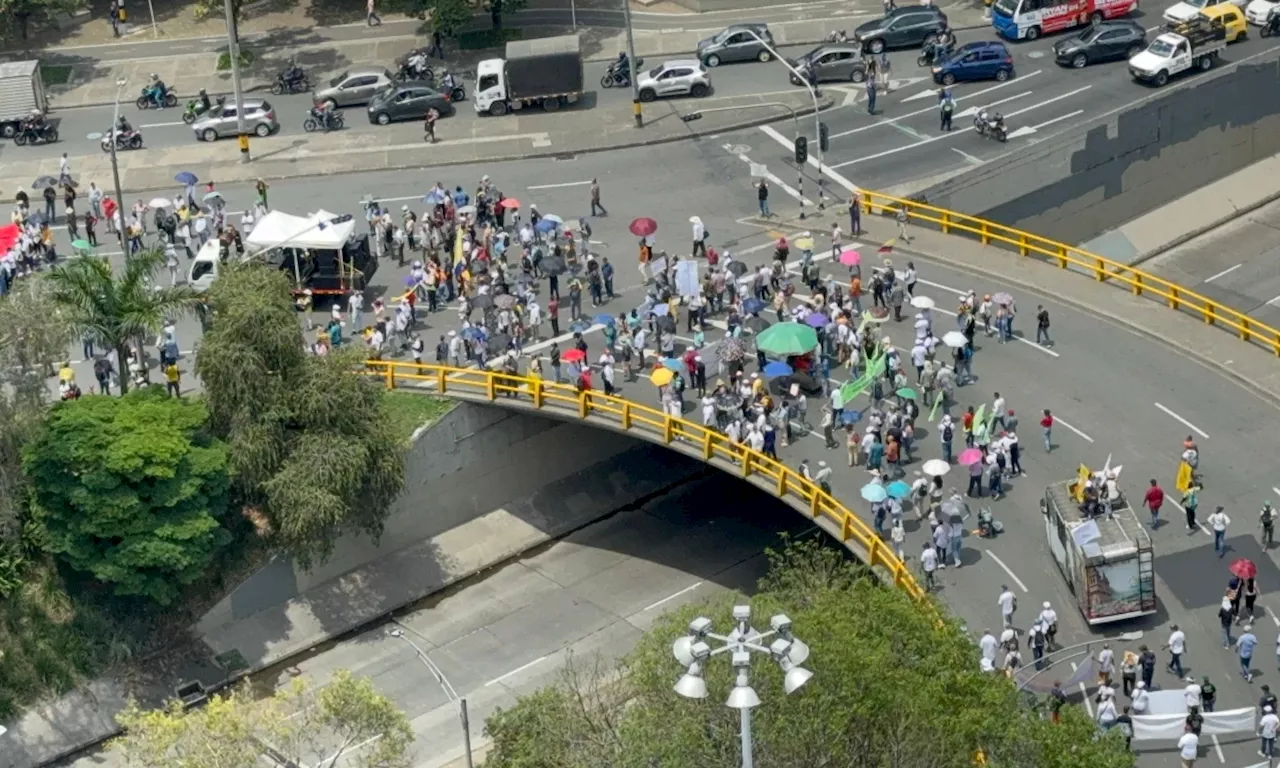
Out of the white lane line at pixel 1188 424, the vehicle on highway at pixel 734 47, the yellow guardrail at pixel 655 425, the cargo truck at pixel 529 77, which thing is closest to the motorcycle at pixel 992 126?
the vehicle on highway at pixel 734 47

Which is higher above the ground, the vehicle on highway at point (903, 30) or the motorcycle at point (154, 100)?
the vehicle on highway at point (903, 30)

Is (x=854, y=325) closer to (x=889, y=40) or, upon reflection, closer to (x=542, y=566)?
(x=542, y=566)

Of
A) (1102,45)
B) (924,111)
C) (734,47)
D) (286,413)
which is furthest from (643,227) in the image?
(1102,45)

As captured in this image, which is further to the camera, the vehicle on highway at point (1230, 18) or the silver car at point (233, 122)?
the vehicle on highway at point (1230, 18)

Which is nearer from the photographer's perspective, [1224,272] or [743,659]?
[743,659]

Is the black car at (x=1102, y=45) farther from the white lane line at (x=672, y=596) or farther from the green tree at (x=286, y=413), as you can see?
the green tree at (x=286, y=413)

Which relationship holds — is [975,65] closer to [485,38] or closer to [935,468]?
[485,38]

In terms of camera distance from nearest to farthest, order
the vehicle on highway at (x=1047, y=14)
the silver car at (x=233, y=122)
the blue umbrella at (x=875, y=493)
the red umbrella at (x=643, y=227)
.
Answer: the blue umbrella at (x=875, y=493), the red umbrella at (x=643, y=227), the silver car at (x=233, y=122), the vehicle on highway at (x=1047, y=14)
